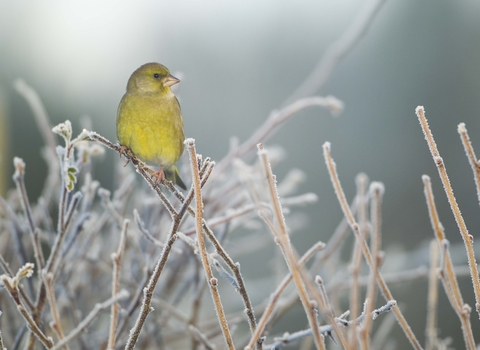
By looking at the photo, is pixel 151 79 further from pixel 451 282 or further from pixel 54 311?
pixel 451 282

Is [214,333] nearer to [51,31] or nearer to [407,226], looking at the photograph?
[51,31]

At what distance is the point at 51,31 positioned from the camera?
2592 millimetres

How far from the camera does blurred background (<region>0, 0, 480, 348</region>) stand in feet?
9.80

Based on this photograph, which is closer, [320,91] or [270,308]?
[270,308]

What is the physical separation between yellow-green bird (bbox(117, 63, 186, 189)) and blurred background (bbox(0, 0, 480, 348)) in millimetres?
1397

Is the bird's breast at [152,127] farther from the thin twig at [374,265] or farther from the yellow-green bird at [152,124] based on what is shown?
the thin twig at [374,265]

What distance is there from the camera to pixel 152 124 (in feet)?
3.18

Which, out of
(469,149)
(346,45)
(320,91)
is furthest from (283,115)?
(320,91)

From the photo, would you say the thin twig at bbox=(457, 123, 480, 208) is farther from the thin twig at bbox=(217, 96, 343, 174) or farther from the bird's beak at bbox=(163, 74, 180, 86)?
the bird's beak at bbox=(163, 74, 180, 86)

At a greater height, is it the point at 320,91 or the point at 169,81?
the point at 320,91

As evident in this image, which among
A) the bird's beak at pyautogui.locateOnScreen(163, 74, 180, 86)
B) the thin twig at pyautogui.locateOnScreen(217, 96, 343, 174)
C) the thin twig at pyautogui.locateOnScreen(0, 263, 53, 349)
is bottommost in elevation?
the thin twig at pyautogui.locateOnScreen(0, 263, 53, 349)

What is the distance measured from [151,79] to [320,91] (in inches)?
107

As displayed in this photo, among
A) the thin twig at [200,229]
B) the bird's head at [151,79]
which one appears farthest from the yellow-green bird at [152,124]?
the thin twig at [200,229]

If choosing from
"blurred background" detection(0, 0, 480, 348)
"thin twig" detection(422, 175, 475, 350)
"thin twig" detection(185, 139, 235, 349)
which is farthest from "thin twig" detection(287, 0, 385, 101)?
"blurred background" detection(0, 0, 480, 348)
